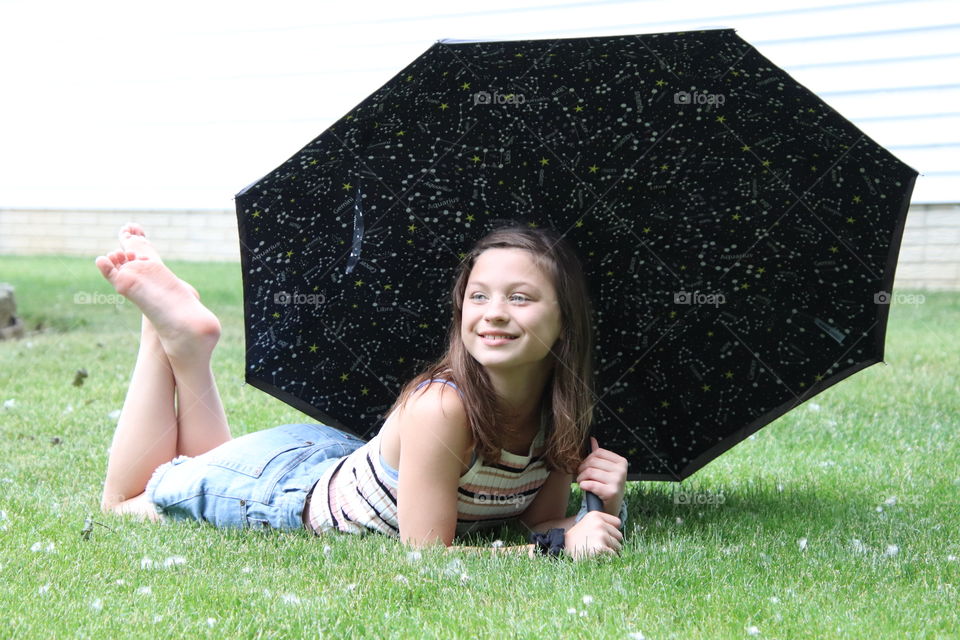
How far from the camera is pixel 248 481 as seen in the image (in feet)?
10.7

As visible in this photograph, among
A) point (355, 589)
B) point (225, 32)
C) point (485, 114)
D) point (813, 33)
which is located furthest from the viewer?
point (225, 32)

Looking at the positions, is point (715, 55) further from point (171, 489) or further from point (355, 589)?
point (171, 489)

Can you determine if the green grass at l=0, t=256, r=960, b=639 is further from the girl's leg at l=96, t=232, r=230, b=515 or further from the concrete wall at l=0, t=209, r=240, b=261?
the concrete wall at l=0, t=209, r=240, b=261

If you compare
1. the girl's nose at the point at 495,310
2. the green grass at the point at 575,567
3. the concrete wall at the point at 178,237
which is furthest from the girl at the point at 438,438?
the concrete wall at the point at 178,237

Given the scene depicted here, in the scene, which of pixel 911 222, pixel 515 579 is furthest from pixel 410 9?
pixel 515 579

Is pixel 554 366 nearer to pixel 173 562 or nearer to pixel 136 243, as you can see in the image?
pixel 173 562

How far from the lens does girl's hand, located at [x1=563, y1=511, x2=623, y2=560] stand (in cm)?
276

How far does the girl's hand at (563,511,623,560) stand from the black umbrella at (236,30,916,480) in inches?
18.1

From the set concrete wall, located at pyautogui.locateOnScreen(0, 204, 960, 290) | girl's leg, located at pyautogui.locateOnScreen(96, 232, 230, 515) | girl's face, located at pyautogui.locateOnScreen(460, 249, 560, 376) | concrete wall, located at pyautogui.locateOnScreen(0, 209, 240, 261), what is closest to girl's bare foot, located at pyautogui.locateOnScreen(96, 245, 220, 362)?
girl's leg, located at pyautogui.locateOnScreen(96, 232, 230, 515)

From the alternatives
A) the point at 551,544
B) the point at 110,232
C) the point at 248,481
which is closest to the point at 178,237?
the point at 110,232

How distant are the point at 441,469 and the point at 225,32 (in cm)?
1011

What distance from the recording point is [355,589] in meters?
2.56

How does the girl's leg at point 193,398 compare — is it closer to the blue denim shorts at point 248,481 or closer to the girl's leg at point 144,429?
the girl's leg at point 144,429

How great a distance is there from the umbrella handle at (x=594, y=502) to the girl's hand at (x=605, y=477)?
0.04ft
